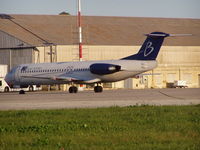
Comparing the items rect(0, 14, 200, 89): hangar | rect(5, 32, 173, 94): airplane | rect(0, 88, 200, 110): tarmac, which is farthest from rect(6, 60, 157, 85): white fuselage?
rect(0, 14, 200, 89): hangar

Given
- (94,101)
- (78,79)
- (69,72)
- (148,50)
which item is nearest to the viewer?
(94,101)

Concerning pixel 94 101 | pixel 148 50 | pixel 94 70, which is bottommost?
pixel 94 101

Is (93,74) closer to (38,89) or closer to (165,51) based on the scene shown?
(38,89)

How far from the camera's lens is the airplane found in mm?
46656

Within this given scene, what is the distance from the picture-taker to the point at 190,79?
248ft

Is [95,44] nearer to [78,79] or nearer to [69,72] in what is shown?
[69,72]

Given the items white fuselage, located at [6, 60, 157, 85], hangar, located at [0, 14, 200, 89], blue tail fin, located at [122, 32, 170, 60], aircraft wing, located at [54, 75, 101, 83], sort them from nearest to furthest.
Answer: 1. white fuselage, located at [6, 60, 157, 85]
2. blue tail fin, located at [122, 32, 170, 60]
3. aircraft wing, located at [54, 75, 101, 83]
4. hangar, located at [0, 14, 200, 89]

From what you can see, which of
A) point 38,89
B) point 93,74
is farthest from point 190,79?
point 93,74

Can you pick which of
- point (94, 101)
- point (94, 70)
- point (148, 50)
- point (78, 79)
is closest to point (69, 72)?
point (78, 79)

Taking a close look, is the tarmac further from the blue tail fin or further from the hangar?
the hangar

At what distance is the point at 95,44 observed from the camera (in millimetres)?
72938

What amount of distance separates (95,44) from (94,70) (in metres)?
25.7

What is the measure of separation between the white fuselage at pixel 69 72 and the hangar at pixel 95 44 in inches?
666

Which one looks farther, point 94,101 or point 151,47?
point 151,47
